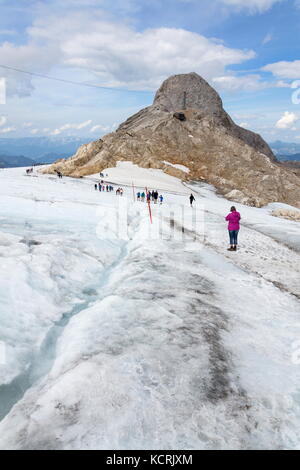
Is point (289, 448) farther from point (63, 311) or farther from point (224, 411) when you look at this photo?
point (63, 311)

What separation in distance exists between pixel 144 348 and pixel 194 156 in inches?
3197

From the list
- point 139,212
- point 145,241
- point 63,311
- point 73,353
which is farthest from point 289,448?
point 139,212

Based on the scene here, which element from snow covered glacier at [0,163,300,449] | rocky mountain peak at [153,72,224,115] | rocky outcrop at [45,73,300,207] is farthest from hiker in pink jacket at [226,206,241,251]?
rocky mountain peak at [153,72,224,115]

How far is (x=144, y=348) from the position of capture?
7.16m

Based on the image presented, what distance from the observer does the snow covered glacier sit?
5078 millimetres

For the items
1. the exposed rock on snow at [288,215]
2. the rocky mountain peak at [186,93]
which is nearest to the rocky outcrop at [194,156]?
the rocky mountain peak at [186,93]

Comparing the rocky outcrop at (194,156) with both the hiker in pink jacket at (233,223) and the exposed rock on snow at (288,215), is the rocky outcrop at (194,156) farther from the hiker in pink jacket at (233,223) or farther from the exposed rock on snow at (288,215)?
the hiker in pink jacket at (233,223)

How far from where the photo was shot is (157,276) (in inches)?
476

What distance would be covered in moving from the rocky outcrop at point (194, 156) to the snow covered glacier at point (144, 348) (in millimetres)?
59769

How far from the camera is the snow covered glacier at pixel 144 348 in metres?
5.08

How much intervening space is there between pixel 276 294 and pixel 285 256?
22.8 feet

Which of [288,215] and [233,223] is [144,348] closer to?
[233,223]

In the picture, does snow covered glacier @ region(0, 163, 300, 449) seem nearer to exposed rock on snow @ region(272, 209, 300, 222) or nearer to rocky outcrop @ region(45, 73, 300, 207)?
exposed rock on snow @ region(272, 209, 300, 222)

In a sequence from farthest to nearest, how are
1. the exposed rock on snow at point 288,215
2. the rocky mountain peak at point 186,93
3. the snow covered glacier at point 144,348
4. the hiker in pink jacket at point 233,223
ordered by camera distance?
1. the rocky mountain peak at point 186,93
2. the exposed rock on snow at point 288,215
3. the hiker in pink jacket at point 233,223
4. the snow covered glacier at point 144,348
